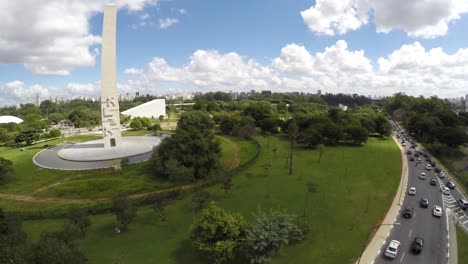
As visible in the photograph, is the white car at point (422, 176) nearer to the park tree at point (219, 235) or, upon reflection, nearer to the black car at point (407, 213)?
the black car at point (407, 213)

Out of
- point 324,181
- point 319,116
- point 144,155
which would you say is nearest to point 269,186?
point 324,181

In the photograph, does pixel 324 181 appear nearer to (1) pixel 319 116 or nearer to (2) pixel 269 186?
(2) pixel 269 186

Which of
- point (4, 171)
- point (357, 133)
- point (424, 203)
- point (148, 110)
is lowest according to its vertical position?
point (424, 203)

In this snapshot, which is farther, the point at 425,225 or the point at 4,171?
the point at 4,171

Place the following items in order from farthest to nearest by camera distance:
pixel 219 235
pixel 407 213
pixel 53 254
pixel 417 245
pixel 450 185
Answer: pixel 450 185
pixel 407 213
pixel 417 245
pixel 219 235
pixel 53 254

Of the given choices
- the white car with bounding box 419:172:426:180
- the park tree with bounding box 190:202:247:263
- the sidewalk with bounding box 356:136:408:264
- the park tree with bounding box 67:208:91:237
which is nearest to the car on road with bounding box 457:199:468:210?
the sidewalk with bounding box 356:136:408:264

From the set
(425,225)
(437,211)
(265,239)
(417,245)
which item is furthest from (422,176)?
(265,239)

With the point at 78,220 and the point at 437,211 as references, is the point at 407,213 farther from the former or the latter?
the point at 78,220
